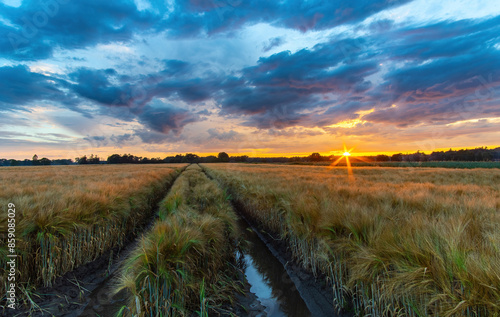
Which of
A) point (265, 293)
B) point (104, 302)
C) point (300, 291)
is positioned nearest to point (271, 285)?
point (265, 293)

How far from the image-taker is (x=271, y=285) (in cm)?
464

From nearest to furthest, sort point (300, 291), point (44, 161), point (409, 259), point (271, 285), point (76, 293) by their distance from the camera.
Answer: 1. point (409, 259)
2. point (76, 293)
3. point (300, 291)
4. point (271, 285)
5. point (44, 161)

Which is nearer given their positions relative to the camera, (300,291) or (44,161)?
(300,291)

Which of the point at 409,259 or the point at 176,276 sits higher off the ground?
the point at 409,259

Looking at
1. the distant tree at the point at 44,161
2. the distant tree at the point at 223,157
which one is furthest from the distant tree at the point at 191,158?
the distant tree at the point at 44,161

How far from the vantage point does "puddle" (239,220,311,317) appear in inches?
152

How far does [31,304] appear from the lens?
3.40 metres

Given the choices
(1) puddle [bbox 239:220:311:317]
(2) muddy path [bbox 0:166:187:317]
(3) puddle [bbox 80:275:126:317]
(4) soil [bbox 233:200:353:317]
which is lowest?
(1) puddle [bbox 239:220:311:317]

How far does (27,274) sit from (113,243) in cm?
252

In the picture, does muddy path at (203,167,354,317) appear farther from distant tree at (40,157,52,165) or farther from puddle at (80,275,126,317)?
distant tree at (40,157,52,165)

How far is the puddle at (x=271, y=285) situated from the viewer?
385cm

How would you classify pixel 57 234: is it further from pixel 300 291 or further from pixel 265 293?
pixel 300 291

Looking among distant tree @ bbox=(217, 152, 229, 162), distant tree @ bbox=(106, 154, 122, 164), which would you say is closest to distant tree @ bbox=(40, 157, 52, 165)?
distant tree @ bbox=(106, 154, 122, 164)

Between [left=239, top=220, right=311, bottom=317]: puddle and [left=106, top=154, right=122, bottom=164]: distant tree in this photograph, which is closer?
[left=239, top=220, right=311, bottom=317]: puddle
